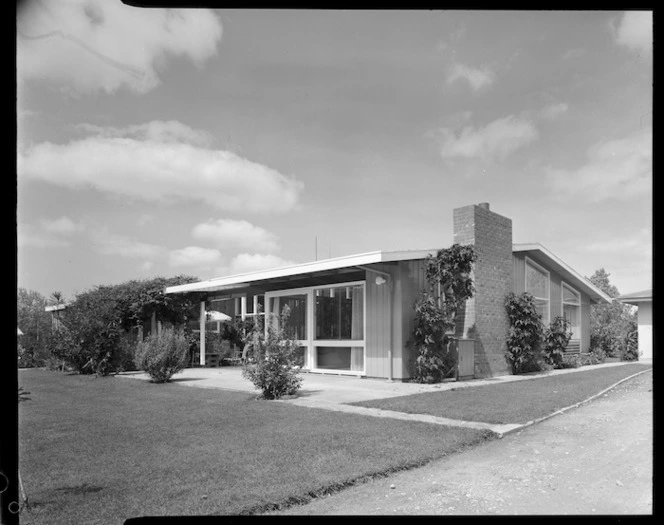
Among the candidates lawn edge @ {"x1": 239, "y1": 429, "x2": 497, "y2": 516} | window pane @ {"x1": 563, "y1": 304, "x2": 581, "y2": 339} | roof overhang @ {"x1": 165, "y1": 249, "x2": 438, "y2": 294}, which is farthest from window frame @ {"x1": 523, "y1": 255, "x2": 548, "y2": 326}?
lawn edge @ {"x1": 239, "y1": 429, "x2": 497, "y2": 516}

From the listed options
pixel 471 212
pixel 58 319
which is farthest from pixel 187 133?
pixel 58 319

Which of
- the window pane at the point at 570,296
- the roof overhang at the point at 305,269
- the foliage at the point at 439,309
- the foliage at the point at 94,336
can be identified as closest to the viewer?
the roof overhang at the point at 305,269

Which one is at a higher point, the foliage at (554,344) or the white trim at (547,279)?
the white trim at (547,279)

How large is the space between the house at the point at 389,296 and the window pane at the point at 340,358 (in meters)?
0.02

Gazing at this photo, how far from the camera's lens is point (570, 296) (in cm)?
1859

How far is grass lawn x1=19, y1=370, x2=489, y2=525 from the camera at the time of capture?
12.8 feet

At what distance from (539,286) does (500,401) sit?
916cm

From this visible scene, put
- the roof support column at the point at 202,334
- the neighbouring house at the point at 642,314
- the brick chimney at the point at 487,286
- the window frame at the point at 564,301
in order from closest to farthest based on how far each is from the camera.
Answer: the neighbouring house at the point at 642,314 → the brick chimney at the point at 487,286 → the window frame at the point at 564,301 → the roof support column at the point at 202,334

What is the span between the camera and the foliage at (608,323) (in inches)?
798

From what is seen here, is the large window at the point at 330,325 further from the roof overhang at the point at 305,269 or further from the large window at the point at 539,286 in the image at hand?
the large window at the point at 539,286

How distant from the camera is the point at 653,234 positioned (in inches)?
92.9

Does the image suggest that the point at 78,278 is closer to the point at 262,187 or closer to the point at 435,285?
the point at 262,187

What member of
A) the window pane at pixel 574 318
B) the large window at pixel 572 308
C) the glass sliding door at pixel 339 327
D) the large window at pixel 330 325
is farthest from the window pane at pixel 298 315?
the window pane at pixel 574 318

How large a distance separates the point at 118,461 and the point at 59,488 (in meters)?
0.81
